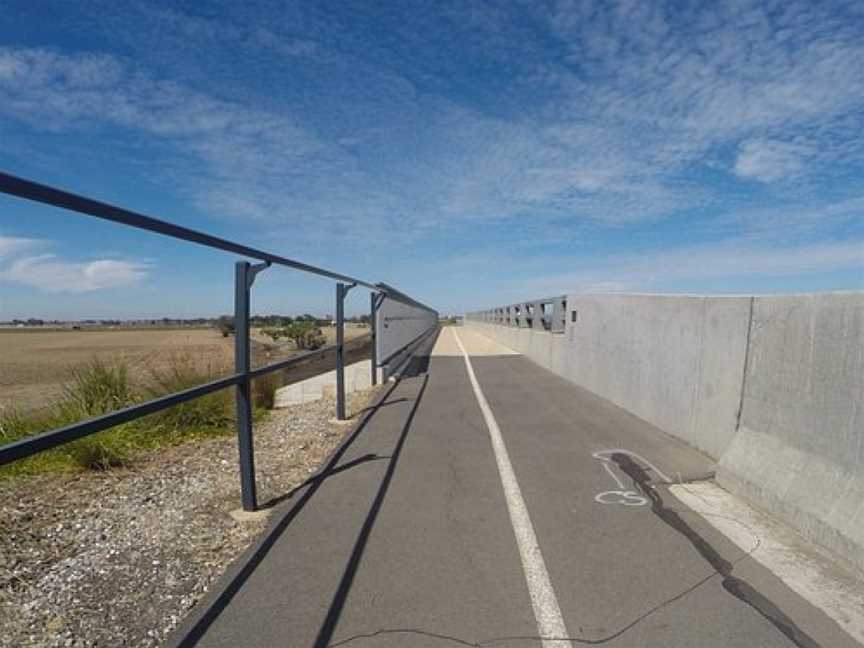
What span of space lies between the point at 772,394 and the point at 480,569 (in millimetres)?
2935

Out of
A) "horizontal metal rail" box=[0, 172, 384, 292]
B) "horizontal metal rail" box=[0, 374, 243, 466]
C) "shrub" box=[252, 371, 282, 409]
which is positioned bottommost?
"shrub" box=[252, 371, 282, 409]

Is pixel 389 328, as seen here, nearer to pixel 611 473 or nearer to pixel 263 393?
pixel 263 393

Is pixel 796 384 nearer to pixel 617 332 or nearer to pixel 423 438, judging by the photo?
pixel 423 438

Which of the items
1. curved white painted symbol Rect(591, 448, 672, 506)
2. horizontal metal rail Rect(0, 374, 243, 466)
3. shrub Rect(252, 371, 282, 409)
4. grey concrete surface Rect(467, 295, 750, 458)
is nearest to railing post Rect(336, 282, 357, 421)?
shrub Rect(252, 371, 282, 409)

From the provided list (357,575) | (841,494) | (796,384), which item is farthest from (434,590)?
(796,384)

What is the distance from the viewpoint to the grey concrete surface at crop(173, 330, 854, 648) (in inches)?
112

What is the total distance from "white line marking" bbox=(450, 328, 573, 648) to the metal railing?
6.67ft

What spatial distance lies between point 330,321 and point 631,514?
4505mm

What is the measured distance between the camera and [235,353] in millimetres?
4320

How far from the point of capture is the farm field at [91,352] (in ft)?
9.99

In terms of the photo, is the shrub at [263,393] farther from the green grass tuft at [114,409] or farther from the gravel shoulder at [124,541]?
the gravel shoulder at [124,541]

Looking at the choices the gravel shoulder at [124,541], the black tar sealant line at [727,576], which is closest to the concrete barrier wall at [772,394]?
the black tar sealant line at [727,576]

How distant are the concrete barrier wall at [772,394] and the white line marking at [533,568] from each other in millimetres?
1826

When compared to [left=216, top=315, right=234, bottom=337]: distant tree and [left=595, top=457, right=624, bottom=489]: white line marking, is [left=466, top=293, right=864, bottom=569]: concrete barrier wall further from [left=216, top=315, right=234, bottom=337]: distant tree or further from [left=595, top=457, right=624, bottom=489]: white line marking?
[left=216, top=315, right=234, bottom=337]: distant tree
